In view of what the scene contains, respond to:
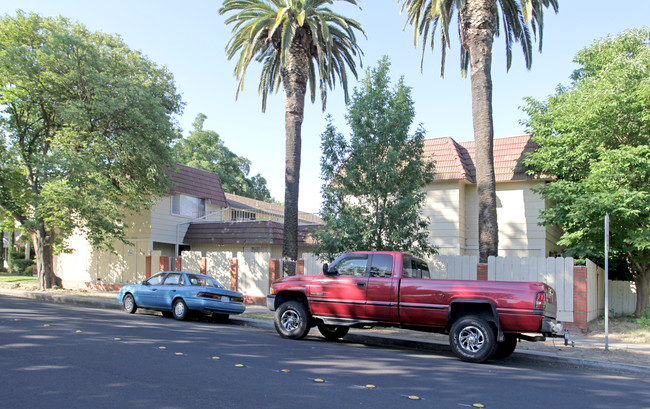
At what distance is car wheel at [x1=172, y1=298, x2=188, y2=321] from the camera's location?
14.6m

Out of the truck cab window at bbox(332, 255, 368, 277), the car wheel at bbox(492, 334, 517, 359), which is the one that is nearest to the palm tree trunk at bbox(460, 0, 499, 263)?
the car wheel at bbox(492, 334, 517, 359)

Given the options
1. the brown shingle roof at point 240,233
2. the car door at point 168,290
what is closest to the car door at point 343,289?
the car door at point 168,290

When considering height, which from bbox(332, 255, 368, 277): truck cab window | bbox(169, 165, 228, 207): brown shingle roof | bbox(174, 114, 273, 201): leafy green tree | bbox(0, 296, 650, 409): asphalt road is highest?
bbox(174, 114, 273, 201): leafy green tree

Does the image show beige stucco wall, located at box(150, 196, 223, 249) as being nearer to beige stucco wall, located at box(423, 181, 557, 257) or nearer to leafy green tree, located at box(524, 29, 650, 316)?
beige stucco wall, located at box(423, 181, 557, 257)

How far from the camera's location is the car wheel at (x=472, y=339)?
364 inches

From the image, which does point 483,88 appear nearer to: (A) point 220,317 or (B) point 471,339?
(B) point 471,339

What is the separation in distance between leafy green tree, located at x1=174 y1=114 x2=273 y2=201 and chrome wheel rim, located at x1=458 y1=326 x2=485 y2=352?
40358mm

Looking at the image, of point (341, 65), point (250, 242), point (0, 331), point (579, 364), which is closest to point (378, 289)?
point (579, 364)

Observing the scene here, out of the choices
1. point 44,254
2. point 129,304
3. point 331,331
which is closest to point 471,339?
point 331,331

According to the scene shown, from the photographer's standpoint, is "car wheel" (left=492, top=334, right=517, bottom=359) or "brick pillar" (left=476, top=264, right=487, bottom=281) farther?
"brick pillar" (left=476, top=264, right=487, bottom=281)

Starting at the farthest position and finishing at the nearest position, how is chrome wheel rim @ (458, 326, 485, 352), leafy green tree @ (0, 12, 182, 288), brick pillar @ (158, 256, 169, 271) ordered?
brick pillar @ (158, 256, 169, 271) < leafy green tree @ (0, 12, 182, 288) < chrome wheel rim @ (458, 326, 485, 352)

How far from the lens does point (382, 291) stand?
10461 millimetres

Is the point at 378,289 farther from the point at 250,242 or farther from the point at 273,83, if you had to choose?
the point at 250,242

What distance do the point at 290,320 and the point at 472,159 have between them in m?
13.7
